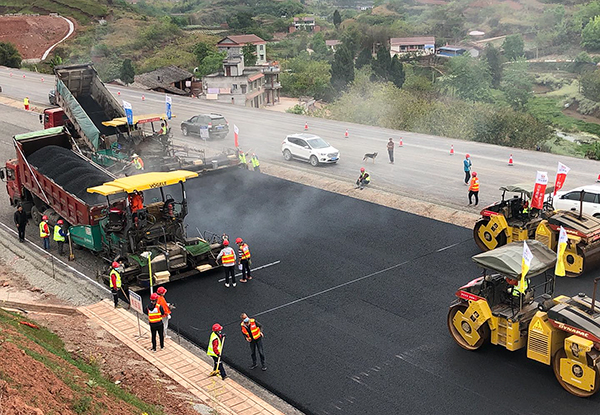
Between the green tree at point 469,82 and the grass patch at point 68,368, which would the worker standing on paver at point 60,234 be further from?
the green tree at point 469,82

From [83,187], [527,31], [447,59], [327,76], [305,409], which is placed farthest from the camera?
[527,31]

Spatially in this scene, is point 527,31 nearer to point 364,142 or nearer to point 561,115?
point 561,115

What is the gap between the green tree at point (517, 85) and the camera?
277 ft

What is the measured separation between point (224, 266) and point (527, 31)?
12872 cm

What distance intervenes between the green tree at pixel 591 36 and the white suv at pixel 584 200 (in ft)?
363

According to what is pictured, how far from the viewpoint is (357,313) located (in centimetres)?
1525

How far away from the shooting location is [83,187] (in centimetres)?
1959

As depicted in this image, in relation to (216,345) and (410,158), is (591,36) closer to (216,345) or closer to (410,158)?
(410,158)

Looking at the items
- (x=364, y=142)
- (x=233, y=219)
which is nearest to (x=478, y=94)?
(x=364, y=142)

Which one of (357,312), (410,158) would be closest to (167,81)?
(410,158)

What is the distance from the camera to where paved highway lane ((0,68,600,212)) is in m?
27.1

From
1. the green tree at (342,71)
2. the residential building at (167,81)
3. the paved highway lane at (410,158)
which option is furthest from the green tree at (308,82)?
the paved highway lane at (410,158)

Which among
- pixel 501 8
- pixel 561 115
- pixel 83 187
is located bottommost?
pixel 561 115

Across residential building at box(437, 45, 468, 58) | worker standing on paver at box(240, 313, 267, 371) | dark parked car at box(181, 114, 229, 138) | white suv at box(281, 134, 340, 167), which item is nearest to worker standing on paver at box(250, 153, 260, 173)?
white suv at box(281, 134, 340, 167)
